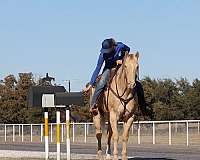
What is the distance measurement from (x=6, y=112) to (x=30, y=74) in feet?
23.0

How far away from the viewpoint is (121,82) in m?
16.1

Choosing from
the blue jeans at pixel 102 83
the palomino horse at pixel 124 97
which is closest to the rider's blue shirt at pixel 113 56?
the blue jeans at pixel 102 83

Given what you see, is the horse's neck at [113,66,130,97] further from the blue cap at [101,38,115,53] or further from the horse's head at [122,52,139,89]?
the blue cap at [101,38,115,53]

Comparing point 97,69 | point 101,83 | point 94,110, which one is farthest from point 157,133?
point 101,83

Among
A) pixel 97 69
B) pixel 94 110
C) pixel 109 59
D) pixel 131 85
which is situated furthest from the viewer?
pixel 94 110

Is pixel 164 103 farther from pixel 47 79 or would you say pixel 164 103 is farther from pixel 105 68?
pixel 105 68

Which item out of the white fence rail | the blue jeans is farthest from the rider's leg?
the white fence rail

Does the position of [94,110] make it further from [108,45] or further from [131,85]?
[131,85]

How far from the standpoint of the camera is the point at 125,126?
15945 mm

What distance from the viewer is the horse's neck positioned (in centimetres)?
1595

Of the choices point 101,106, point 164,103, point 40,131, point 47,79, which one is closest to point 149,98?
point 164,103

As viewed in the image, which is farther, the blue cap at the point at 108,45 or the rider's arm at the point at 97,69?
the rider's arm at the point at 97,69

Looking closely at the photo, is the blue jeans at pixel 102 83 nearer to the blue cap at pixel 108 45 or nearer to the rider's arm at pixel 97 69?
the rider's arm at pixel 97 69

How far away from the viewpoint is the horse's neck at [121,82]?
15952 millimetres
